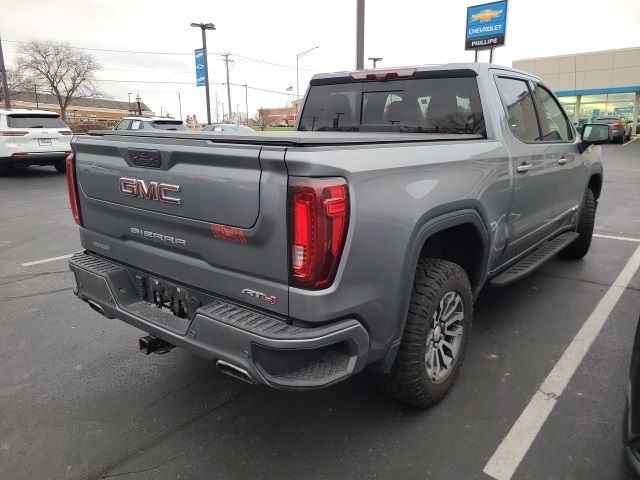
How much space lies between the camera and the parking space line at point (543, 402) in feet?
7.76

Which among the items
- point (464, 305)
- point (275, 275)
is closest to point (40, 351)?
point (275, 275)

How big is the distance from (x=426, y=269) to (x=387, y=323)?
48cm

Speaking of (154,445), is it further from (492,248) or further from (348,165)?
(492,248)

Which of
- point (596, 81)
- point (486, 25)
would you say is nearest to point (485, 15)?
point (486, 25)

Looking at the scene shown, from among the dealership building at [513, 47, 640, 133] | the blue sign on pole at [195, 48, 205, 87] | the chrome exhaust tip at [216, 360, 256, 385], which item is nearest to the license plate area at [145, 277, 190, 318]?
the chrome exhaust tip at [216, 360, 256, 385]

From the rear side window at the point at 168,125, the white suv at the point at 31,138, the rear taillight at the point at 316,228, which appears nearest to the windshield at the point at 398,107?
the rear taillight at the point at 316,228

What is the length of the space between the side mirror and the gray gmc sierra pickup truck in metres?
1.46

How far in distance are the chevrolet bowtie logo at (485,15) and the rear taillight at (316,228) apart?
94.7 feet

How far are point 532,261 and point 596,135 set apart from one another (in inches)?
65.3

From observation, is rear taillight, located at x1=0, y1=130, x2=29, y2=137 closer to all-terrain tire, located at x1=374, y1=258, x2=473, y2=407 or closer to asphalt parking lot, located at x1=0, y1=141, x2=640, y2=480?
asphalt parking lot, located at x1=0, y1=141, x2=640, y2=480

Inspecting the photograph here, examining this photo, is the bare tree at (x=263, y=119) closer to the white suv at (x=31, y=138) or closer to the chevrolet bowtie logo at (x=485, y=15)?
the chevrolet bowtie logo at (x=485, y=15)

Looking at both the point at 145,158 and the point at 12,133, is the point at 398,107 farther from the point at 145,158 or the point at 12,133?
the point at 12,133

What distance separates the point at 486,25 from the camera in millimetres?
27016

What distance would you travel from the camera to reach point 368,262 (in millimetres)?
2115
